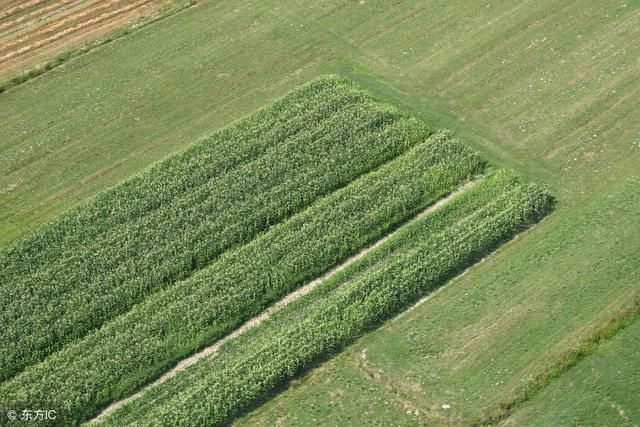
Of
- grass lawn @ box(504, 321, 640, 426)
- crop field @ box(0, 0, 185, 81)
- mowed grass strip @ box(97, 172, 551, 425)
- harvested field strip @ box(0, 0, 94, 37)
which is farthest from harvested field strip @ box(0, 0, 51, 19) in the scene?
grass lawn @ box(504, 321, 640, 426)

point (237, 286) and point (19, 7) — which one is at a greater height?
point (19, 7)

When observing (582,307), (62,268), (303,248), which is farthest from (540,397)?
(62,268)

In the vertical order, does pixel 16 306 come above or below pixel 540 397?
above

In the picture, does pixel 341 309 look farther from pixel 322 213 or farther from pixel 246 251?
pixel 322 213

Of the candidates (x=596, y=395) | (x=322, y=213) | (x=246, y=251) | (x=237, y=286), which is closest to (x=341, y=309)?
(x=237, y=286)

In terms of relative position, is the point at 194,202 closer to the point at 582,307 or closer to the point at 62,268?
the point at 62,268

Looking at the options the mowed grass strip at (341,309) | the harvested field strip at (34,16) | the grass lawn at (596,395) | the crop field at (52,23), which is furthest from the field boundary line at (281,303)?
the harvested field strip at (34,16)

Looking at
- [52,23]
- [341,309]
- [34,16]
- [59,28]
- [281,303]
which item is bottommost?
[341,309]
